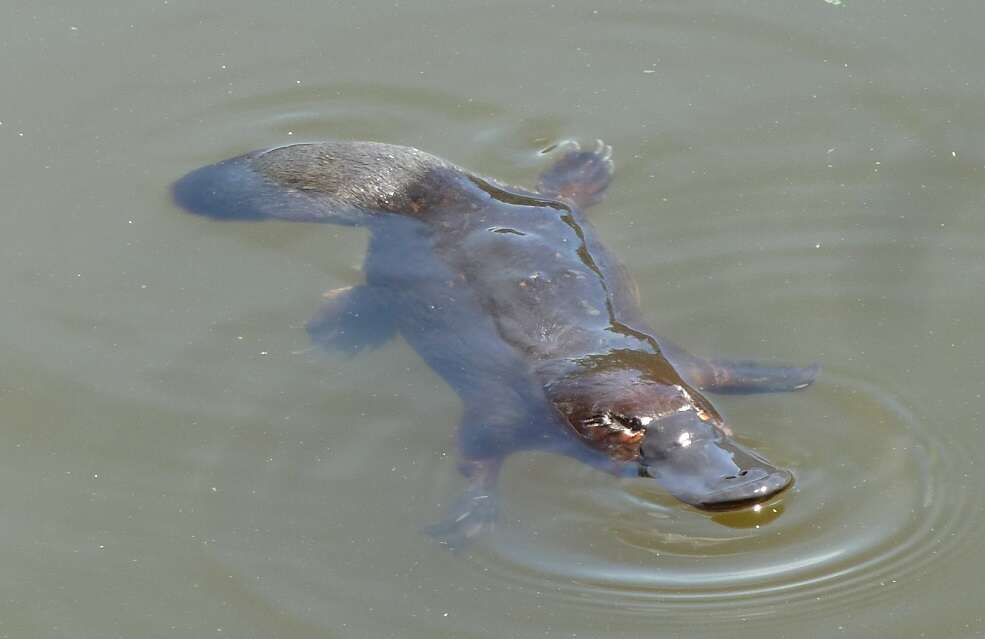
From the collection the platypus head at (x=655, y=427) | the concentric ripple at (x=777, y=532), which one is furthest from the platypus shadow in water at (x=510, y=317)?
the concentric ripple at (x=777, y=532)

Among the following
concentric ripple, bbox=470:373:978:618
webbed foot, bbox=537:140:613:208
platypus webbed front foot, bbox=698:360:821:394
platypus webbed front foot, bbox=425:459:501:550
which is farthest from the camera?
webbed foot, bbox=537:140:613:208

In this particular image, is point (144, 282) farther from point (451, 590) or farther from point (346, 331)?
point (451, 590)

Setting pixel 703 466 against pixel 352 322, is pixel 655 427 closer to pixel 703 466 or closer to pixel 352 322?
pixel 703 466

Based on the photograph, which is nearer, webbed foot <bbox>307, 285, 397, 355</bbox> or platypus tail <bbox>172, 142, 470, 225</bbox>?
webbed foot <bbox>307, 285, 397, 355</bbox>

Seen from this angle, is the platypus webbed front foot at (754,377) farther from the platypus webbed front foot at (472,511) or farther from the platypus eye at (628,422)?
the platypus webbed front foot at (472,511)

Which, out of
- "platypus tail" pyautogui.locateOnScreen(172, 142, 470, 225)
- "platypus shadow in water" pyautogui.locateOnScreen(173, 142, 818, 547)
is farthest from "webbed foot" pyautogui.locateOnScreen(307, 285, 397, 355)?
"platypus tail" pyautogui.locateOnScreen(172, 142, 470, 225)

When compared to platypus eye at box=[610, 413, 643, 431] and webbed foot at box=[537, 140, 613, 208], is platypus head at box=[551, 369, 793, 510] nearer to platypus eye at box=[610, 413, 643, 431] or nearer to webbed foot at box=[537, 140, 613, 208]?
platypus eye at box=[610, 413, 643, 431]

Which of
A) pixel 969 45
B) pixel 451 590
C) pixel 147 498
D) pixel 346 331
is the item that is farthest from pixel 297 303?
pixel 969 45
